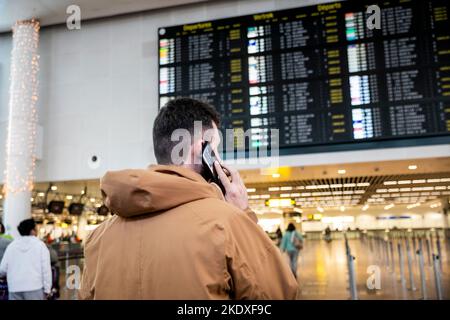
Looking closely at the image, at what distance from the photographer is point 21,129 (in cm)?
735

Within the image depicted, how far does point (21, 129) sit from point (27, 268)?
13.2 feet

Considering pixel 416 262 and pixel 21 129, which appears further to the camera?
pixel 416 262

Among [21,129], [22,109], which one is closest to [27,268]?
[21,129]

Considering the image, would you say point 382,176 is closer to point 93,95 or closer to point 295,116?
point 295,116

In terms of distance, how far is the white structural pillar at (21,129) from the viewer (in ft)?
23.9

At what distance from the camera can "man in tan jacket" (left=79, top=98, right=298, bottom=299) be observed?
0.99 m

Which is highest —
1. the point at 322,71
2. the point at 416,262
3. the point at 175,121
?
the point at 322,71

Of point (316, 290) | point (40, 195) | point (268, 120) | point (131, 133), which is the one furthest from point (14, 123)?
point (316, 290)

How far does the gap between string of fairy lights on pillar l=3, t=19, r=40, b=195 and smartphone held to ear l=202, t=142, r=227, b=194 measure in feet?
22.9

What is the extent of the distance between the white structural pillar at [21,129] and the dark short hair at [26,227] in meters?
3.28

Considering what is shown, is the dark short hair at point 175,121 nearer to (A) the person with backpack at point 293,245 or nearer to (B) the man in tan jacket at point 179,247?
(B) the man in tan jacket at point 179,247

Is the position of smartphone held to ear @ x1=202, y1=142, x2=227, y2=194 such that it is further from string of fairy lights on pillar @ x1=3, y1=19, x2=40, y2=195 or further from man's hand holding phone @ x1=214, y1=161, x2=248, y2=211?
string of fairy lights on pillar @ x1=3, y1=19, x2=40, y2=195

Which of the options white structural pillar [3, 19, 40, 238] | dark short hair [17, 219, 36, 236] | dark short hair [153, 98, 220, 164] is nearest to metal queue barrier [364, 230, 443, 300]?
dark short hair [17, 219, 36, 236]

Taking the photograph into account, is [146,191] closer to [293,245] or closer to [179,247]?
[179,247]
